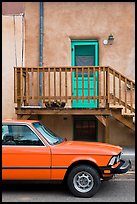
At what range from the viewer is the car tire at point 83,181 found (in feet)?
18.9

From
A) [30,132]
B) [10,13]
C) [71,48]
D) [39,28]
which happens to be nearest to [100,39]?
[71,48]

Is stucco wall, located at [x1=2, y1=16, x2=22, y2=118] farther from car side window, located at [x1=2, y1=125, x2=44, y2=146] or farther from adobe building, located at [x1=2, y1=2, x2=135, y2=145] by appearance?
car side window, located at [x1=2, y1=125, x2=44, y2=146]

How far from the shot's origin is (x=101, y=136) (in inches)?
440

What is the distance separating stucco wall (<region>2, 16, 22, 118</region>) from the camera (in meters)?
10.9

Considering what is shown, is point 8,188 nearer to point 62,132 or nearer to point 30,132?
point 30,132

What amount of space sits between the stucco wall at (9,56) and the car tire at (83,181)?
221 inches

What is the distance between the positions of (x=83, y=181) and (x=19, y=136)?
1.57 metres

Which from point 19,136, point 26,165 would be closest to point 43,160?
point 26,165

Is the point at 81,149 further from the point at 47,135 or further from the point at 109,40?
the point at 109,40

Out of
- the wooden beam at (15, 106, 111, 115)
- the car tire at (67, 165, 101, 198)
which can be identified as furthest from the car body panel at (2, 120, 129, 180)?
the wooden beam at (15, 106, 111, 115)

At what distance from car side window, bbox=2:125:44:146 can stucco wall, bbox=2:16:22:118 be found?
480cm

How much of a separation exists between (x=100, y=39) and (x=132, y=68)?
1.61 m

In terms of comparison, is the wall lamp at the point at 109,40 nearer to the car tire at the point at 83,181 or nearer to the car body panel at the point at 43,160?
the car body panel at the point at 43,160

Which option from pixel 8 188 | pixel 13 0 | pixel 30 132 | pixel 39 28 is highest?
pixel 13 0
